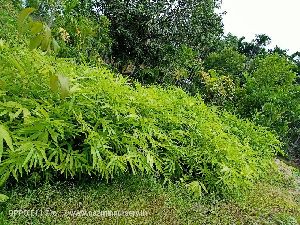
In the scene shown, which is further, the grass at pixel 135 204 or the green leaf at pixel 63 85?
the grass at pixel 135 204

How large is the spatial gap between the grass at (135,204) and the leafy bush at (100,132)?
0.13m

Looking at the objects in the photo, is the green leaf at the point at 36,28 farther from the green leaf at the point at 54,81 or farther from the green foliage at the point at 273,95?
the green foliage at the point at 273,95

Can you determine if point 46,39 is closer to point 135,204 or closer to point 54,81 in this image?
point 54,81

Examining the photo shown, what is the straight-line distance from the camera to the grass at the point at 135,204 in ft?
8.46

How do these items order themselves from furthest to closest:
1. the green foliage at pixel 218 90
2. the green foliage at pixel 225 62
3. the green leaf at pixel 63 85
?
the green foliage at pixel 225 62 < the green foliage at pixel 218 90 < the green leaf at pixel 63 85

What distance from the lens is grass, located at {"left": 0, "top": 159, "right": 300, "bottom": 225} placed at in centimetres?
258

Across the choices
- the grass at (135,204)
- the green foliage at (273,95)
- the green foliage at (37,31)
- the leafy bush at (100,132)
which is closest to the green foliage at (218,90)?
the green foliage at (273,95)

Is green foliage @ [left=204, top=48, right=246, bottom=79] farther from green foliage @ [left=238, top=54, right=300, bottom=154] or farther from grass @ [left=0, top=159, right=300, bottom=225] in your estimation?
grass @ [left=0, top=159, right=300, bottom=225]

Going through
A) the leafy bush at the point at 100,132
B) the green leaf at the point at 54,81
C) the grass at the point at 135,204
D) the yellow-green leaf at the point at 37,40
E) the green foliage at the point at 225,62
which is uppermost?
the green foliage at the point at 225,62

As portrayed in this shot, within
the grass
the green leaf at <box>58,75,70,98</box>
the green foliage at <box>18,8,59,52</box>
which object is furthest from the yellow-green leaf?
the grass

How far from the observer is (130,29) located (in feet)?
35.0

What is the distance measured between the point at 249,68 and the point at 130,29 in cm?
713

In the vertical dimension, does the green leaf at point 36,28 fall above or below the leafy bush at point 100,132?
above

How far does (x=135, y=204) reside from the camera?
299 centimetres
